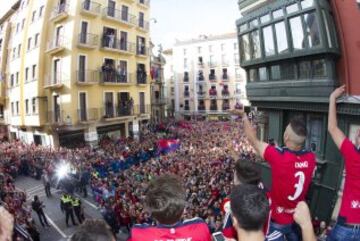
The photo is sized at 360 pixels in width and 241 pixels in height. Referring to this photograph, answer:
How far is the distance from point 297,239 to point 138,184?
1298 centimetres

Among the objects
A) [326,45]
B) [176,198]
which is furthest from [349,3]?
[176,198]

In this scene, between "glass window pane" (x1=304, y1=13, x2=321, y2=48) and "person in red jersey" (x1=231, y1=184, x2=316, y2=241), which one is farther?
"glass window pane" (x1=304, y1=13, x2=321, y2=48)

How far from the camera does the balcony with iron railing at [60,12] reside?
98.6 ft

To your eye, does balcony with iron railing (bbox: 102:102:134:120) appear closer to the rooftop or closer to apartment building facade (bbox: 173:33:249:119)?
apartment building facade (bbox: 173:33:249:119)

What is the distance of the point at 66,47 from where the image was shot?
29.8 m

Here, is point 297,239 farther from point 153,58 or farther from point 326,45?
point 153,58

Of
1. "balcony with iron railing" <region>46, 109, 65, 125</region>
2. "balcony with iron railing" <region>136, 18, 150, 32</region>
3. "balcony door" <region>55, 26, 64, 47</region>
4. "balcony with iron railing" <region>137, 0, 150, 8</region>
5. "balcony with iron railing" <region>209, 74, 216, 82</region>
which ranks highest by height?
"balcony with iron railing" <region>137, 0, 150, 8</region>

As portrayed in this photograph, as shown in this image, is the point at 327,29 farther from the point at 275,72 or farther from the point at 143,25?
the point at 143,25

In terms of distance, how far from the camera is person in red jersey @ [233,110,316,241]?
174 inches

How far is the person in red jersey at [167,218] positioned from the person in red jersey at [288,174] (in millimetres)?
1476

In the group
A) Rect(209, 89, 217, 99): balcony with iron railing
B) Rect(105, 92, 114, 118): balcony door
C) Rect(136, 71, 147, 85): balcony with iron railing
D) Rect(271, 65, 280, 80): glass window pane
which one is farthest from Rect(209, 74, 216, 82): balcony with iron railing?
Rect(271, 65, 280, 80): glass window pane

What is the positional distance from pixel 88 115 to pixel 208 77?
1424 inches

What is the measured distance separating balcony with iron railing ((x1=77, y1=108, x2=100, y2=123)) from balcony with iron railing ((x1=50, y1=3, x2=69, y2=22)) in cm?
776

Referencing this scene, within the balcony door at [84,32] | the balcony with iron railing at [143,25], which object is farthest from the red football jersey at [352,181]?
the balcony with iron railing at [143,25]
